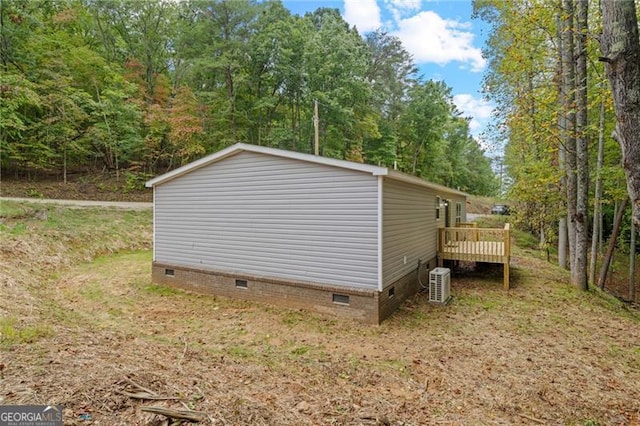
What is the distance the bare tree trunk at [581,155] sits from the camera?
747 centimetres

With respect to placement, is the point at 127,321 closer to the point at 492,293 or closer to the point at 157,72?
the point at 492,293

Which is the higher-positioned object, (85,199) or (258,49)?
(258,49)

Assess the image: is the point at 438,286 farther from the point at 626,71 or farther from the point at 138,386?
the point at 138,386

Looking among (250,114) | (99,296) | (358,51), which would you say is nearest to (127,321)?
(99,296)

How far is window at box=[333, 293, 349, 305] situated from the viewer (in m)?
6.41

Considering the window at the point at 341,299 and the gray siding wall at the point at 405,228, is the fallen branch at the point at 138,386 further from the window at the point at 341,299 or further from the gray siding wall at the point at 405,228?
the gray siding wall at the point at 405,228

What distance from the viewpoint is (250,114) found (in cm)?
1917

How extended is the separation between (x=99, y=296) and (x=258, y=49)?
576 inches

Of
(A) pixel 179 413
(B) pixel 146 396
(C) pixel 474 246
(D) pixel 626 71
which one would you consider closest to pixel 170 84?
(C) pixel 474 246

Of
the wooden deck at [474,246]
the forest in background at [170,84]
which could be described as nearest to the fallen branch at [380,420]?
the wooden deck at [474,246]

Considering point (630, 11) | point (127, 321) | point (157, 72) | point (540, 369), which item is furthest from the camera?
point (157, 72)

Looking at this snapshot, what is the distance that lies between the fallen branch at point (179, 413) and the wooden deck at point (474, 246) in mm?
8095

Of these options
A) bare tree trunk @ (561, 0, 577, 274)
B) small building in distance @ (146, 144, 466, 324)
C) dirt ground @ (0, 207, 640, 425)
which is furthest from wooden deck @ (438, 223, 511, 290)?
bare tree trunk @ (561, 0, 577, 274)

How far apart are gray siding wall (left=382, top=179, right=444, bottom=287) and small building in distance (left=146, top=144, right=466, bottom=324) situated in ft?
0.08
